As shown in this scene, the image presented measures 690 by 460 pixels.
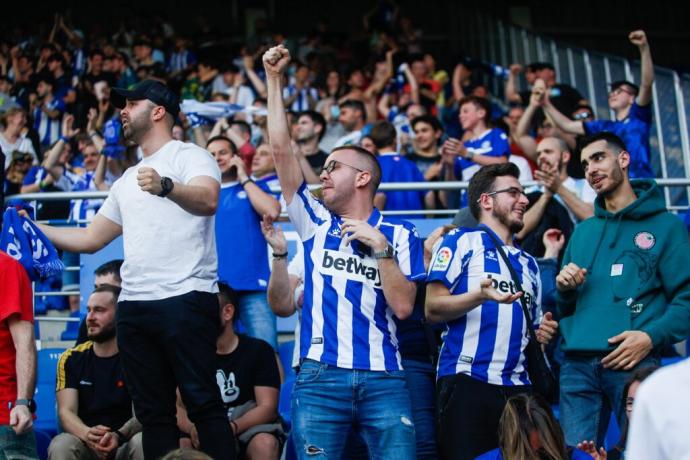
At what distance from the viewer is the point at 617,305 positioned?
5375 millimetres

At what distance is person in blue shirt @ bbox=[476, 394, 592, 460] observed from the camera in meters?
Answer: 4.76

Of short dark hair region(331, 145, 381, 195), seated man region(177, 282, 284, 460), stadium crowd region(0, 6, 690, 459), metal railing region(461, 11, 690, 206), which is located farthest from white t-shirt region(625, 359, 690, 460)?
metal railing region(461, 11, 690, 206)

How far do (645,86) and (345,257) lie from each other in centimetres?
432

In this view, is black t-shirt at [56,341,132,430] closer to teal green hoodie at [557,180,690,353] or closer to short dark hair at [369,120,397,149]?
teal green hoodie at [557,180,690,353]

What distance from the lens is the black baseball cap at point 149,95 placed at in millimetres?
5316

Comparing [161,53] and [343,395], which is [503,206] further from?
[161,53]

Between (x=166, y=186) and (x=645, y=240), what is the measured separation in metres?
2.54

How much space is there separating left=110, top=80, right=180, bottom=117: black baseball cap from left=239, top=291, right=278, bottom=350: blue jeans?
6.99 ft

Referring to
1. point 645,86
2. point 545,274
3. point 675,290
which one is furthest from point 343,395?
point 645,86

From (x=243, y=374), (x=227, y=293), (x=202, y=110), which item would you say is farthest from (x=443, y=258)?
(x=202, y=110)

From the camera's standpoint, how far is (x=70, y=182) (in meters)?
10.9

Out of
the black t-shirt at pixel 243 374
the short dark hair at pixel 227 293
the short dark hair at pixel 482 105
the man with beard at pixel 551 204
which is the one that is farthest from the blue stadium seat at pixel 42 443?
the short dark hair at pixel 482 105

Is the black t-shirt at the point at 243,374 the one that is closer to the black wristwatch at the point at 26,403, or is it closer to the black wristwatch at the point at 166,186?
the black wristwatch at the point at 26,403

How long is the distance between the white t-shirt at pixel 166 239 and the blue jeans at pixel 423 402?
3.85 ft
